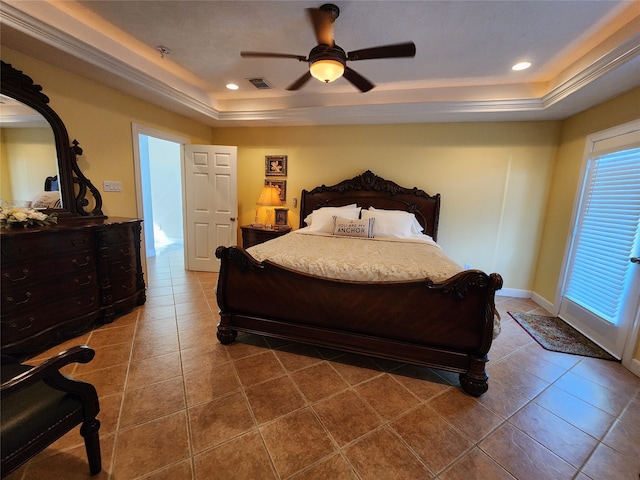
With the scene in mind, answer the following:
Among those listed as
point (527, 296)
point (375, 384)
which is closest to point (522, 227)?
point (527, 296)

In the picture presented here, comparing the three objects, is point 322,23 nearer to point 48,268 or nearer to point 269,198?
point 269,198

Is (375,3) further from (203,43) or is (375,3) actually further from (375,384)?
(375,384)

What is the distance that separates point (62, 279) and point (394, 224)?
132 inches

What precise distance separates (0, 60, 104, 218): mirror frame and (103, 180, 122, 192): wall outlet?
14 centimetres

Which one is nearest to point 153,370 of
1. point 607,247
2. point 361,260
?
point 361,260

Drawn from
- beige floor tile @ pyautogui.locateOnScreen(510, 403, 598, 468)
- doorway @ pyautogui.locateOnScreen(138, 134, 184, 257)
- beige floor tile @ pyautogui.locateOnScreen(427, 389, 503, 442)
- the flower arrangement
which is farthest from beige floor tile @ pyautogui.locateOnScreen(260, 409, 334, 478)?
doorway @ pyautogui.locateOnScreen(138, 134, 184, 257)

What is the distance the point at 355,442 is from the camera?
142cm

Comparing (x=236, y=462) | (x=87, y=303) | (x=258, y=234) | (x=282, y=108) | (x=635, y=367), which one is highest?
(x=282, y=108)

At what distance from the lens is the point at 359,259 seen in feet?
7.00

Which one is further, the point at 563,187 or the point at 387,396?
the point at 563,187

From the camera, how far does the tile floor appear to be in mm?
1287

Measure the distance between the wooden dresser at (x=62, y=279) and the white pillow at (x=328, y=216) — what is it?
2.07 m

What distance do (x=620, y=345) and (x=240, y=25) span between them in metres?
→ 4.23

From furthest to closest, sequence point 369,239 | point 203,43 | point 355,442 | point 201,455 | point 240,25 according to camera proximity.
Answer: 1. point 369,239
2. point 203,43
3. point 240,25
4. point 355,442
5. point 201,455
